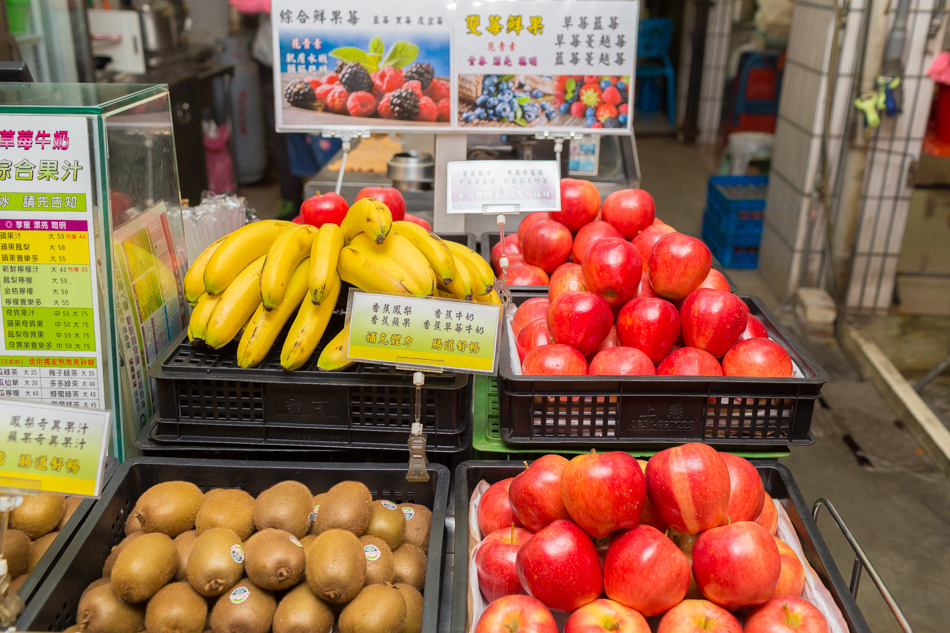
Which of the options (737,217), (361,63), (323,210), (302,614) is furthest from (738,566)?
(737,217)

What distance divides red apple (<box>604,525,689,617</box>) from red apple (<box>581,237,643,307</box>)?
0.66 m

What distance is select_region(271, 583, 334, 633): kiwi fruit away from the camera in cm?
109

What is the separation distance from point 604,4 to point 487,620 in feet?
6.19

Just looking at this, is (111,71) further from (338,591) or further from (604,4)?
(338,591)

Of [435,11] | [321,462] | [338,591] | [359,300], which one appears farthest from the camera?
[435,11]

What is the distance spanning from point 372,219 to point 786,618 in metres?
1.00

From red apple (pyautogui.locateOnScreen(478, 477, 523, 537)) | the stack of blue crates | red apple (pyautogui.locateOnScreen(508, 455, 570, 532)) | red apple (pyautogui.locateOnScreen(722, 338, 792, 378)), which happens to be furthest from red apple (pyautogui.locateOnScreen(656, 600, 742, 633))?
the stack of blue crates

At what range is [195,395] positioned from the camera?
1522 millimetres

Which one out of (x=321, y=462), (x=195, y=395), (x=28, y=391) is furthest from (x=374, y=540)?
(x=28, y=391)

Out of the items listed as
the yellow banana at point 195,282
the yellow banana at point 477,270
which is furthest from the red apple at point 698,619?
the yellow banana at point 195,282

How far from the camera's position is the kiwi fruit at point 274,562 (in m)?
1.13

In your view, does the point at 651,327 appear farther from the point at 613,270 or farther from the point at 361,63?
the point at 361,63

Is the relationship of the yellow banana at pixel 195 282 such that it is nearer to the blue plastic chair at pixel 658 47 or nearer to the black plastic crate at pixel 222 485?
the black plastic crate at pixel 222 485

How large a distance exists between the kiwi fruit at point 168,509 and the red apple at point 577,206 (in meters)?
1.30
